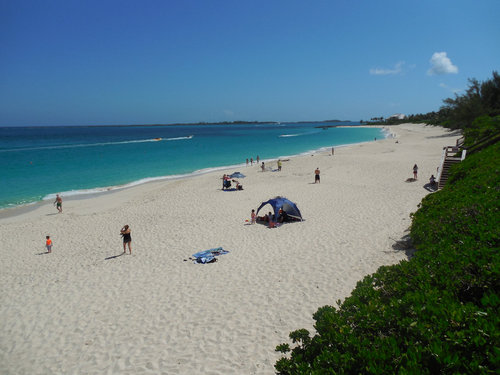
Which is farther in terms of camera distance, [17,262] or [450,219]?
[17,262]

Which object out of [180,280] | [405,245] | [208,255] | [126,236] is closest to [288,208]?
[208,255]

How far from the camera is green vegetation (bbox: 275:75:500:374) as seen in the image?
2666 millimetres

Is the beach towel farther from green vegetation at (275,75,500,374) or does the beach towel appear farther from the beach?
green vegetation at (275,75,500,374)

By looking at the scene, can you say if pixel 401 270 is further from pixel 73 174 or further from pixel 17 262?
pixel 73 174

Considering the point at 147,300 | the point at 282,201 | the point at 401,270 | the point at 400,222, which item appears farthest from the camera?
the point at 282,201

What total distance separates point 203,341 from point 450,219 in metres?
5.92

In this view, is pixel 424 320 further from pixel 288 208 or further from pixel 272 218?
pixel 288 208

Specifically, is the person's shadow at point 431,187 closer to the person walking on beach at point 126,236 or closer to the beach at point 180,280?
the beach at point 180,280

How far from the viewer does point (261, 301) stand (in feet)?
24.9

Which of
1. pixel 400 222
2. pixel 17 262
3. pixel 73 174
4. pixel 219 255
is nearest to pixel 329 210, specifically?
pixel 400 222

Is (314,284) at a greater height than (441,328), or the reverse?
(441,328)

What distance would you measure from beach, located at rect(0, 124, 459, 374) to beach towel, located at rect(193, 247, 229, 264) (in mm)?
285

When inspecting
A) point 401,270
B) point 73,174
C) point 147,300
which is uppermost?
point 401,270

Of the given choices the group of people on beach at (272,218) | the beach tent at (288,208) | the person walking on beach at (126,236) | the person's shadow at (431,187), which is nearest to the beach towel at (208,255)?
the person walking on beach at (126,236)
